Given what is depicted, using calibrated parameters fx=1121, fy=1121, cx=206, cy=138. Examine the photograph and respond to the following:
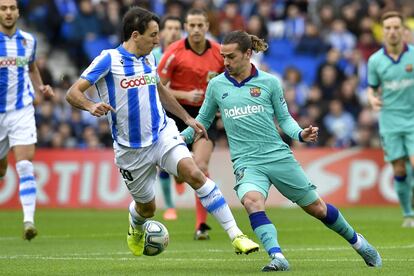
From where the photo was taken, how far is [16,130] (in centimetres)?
1375

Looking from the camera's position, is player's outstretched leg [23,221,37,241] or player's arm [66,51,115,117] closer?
player's arm [66,51,115,117]

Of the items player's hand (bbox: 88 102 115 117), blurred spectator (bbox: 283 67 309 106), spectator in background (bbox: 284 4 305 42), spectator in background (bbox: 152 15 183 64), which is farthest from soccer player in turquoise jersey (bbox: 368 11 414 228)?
spectator in background (bbox: 284 4 305 42)

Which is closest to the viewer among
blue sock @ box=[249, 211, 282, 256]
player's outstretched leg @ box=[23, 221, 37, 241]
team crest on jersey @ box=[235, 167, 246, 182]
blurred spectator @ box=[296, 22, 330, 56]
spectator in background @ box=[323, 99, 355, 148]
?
blue sock @ box=[249, 211, 282, 256]

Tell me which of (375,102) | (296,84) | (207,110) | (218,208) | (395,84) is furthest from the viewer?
(296,84)

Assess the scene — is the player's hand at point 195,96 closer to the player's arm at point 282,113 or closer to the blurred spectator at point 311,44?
the player's arm at point 282,113

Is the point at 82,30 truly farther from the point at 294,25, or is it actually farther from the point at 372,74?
the point at 372,74

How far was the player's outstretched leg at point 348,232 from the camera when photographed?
1001cm

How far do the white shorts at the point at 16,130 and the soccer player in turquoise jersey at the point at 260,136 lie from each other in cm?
408

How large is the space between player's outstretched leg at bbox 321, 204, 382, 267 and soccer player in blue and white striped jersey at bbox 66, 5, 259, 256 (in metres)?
0.94

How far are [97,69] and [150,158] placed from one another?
104 centimetres

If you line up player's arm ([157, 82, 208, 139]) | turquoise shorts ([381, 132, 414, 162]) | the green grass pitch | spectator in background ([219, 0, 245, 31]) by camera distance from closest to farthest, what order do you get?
the green grass pitch, player's arm ([157, 82, 208, 139]), turquoise shorts ([381, 132, 414, 162]), spectator in background ([219, 0, 245, 31])

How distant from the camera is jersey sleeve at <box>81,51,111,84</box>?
10.4 meters

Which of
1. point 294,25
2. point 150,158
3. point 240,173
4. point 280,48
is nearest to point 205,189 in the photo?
point 240,173

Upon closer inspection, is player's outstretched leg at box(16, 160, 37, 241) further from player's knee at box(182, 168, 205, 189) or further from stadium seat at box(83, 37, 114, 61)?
stadium seat at box(83, 37, 114, 61)
